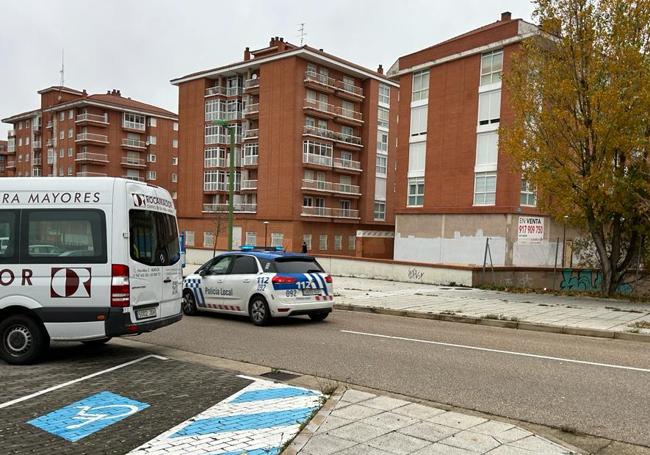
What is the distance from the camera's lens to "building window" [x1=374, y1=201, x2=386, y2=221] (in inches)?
2366

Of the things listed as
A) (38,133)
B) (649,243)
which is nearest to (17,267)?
(649,243)

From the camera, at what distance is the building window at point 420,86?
41000 millimetres

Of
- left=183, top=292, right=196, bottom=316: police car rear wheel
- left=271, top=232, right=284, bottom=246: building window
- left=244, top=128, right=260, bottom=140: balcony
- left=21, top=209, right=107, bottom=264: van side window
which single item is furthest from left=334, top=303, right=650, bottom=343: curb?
left=244, top=128, right=260, bottom=140: balcony

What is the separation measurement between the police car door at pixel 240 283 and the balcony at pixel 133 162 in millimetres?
69545

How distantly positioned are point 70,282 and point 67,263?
0.83 ft

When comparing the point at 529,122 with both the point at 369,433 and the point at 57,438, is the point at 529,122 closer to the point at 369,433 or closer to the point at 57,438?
the point at 369,433

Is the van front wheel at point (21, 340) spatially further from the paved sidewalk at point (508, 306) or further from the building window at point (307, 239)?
the building window at point (307, 239)

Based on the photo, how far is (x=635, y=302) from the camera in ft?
55.0

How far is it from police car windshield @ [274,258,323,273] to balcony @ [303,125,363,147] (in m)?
41.8

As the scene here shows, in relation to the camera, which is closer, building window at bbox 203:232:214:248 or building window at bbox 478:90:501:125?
building window at bbox 478:90:501:125

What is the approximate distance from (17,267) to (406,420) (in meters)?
5.51

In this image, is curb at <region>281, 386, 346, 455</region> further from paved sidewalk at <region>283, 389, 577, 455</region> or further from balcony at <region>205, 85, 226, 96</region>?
balcony at <region>205, 85, 226, 96</region>

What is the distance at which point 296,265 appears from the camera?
38.8 ft

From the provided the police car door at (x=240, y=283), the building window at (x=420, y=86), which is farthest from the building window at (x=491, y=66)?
the police car door at (x=240, y=283)
